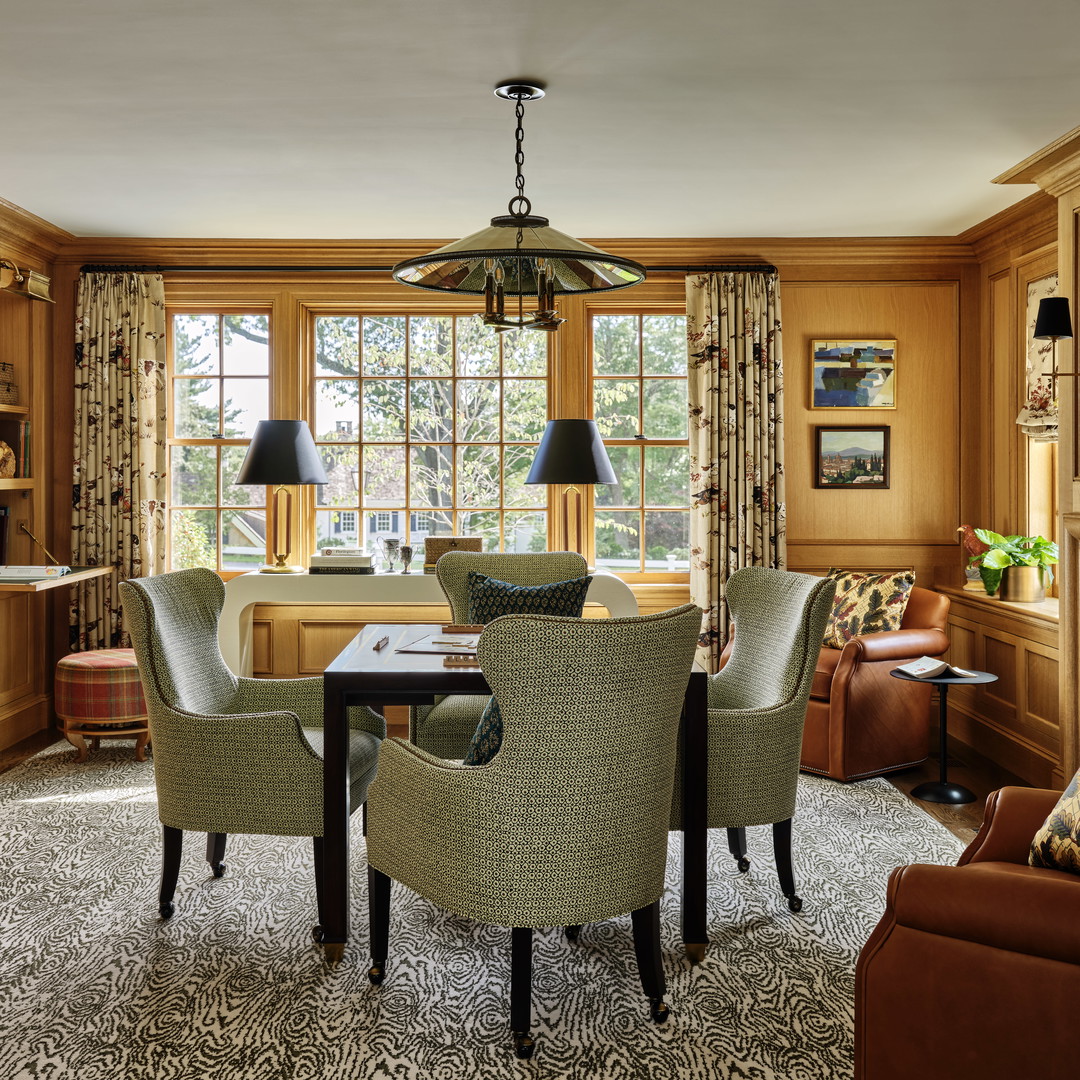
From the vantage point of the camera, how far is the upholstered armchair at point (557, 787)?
6.79 feet

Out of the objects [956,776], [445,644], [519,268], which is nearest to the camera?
[519,268]

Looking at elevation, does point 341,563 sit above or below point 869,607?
above

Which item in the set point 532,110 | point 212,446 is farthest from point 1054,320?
point 212,446

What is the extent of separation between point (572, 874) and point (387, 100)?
2.62 m

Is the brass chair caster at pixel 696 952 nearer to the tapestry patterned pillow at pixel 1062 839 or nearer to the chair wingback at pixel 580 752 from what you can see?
the chair wingback at pixel 580 752

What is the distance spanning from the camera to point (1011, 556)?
15.1ft

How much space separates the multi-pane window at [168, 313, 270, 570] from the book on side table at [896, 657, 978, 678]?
11.7 feet

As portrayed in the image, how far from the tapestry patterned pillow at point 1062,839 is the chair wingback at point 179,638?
230 centimetres

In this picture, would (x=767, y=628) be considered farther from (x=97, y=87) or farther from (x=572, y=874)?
(x=97, y=87)

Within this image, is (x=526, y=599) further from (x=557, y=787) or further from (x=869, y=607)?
(x=869, y=607)

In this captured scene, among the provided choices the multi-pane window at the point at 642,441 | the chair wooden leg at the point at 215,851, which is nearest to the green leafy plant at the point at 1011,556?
the multi-pane window at the point at 642,441

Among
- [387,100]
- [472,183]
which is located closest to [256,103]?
[387,100]

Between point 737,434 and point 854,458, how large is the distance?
28.3 inches

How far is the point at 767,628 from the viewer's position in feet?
10.7
